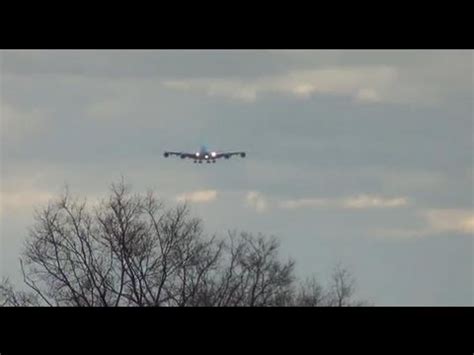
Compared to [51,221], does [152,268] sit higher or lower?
lower

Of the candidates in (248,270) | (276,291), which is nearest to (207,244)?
(248,270)

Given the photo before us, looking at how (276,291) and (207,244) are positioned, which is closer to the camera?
(276,291)

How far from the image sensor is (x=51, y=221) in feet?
98.6
